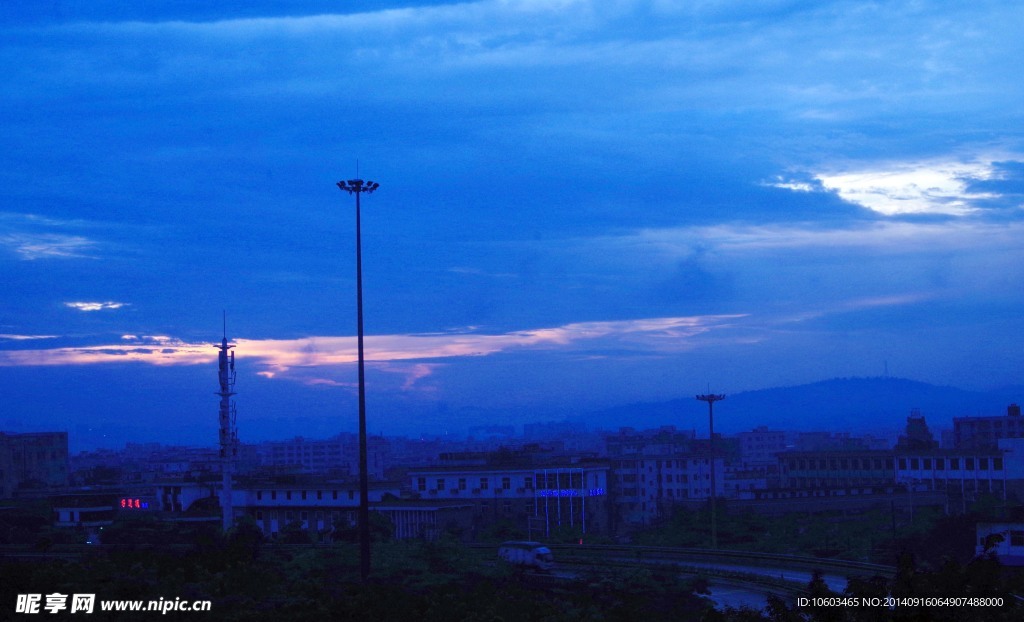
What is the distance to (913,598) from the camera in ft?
48.3

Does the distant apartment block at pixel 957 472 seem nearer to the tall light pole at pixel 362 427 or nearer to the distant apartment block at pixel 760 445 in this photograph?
the tall light pole at pixel 362 427

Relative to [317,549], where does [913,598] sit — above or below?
above

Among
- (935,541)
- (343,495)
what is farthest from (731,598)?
(343,495)

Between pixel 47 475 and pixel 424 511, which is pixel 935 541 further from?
pixel 47 475

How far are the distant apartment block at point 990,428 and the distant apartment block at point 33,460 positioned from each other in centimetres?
9289

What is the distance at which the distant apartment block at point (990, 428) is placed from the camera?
11175 cm

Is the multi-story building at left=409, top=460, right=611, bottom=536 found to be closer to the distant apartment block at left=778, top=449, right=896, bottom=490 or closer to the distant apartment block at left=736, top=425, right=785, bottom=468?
the distant apartment block at left=778, top=449, right=896, bottom=490

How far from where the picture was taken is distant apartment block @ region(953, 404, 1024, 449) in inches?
4400

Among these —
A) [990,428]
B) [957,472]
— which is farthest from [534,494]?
[990,428]

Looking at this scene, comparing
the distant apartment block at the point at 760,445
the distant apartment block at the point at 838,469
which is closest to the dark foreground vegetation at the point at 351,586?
the distant apartment block at the point at 838,469

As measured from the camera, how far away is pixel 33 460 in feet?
349

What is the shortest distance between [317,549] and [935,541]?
23.9 metres

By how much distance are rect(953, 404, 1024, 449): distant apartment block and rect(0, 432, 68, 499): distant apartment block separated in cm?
9289

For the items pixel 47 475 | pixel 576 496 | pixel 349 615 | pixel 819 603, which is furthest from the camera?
pixel 47 475
